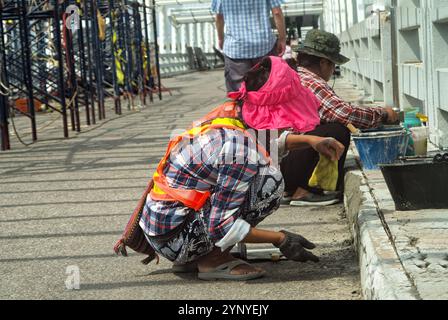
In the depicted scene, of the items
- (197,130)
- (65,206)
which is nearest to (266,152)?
(197,130)

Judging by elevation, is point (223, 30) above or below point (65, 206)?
above

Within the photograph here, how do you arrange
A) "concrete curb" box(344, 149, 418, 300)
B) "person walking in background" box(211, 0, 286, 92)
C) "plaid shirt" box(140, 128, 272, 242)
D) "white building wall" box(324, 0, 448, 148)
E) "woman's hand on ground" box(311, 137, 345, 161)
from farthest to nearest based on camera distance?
"person walking in background" box(211, 0, 286, 92) → "white building wall" box(324, 0, 448, 148) → "woman's hand on ground" box(311, 137, 345, 161) → "plaid shirt" box(140, 128, 272, 242) → "concrete curb" box(344, 149, 418, 300)

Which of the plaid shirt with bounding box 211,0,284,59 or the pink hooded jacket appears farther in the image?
the plaid shirt with bounding box 211,0,284,59

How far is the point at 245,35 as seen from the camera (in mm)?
8602

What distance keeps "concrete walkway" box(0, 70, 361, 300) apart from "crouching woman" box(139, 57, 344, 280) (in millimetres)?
161

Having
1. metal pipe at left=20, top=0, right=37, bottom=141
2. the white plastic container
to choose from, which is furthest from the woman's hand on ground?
metal pipe at left=20, top=0, right=37, bottom=141

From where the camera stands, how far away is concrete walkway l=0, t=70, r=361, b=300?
452cm

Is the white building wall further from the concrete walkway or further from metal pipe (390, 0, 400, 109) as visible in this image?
the concrete walkway

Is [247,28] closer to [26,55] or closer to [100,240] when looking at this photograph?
[100,240]

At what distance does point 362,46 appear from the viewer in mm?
16047

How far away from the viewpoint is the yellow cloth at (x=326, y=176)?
6363 mm

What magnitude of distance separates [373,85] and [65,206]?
717cm

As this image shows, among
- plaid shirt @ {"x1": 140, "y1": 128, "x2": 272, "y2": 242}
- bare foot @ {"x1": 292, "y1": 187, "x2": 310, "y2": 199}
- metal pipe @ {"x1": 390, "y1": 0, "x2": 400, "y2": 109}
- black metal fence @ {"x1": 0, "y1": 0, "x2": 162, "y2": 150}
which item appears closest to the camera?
plaid shirt @ {"x1": 140, "y1": 128, "x2": 272, "y2": 242}
